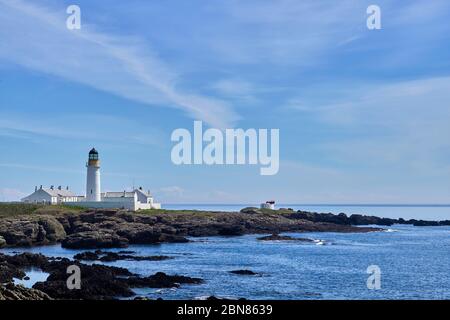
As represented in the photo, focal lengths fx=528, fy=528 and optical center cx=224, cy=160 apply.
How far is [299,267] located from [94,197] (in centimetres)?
5162

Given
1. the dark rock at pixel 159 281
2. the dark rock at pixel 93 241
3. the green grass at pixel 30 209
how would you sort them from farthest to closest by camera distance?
1. the green grass at pixel 30 209
2. the dark rock at pixel 93 241
3. the dark rock at pixel 159 281

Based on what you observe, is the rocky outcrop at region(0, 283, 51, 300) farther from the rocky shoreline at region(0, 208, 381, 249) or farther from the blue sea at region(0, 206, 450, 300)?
the rocky shoreline at region(0, 208, 381, 249)

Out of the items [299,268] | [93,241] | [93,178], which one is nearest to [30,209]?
[93,178]

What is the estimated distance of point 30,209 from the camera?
8094cm

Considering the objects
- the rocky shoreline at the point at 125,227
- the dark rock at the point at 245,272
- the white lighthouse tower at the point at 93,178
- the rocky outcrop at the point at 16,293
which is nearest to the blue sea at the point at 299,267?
the dark rock at the point at 245,272

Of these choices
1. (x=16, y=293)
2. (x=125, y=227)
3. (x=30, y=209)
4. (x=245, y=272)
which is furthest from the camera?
(x=30, y=209)

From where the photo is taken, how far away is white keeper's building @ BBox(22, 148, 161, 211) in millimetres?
87312

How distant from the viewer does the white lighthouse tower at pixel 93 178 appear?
3445 inches

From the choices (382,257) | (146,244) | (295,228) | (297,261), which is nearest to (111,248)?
(146,244)

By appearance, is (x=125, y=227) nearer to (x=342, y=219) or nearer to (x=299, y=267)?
(x=299, y=267)

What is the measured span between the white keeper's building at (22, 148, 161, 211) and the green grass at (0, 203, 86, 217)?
4.21 m

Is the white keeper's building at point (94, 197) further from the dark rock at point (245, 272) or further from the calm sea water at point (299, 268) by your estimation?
the dark rock at point (245, 272)

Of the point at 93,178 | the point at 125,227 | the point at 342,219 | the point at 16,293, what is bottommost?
the point at 342,219
